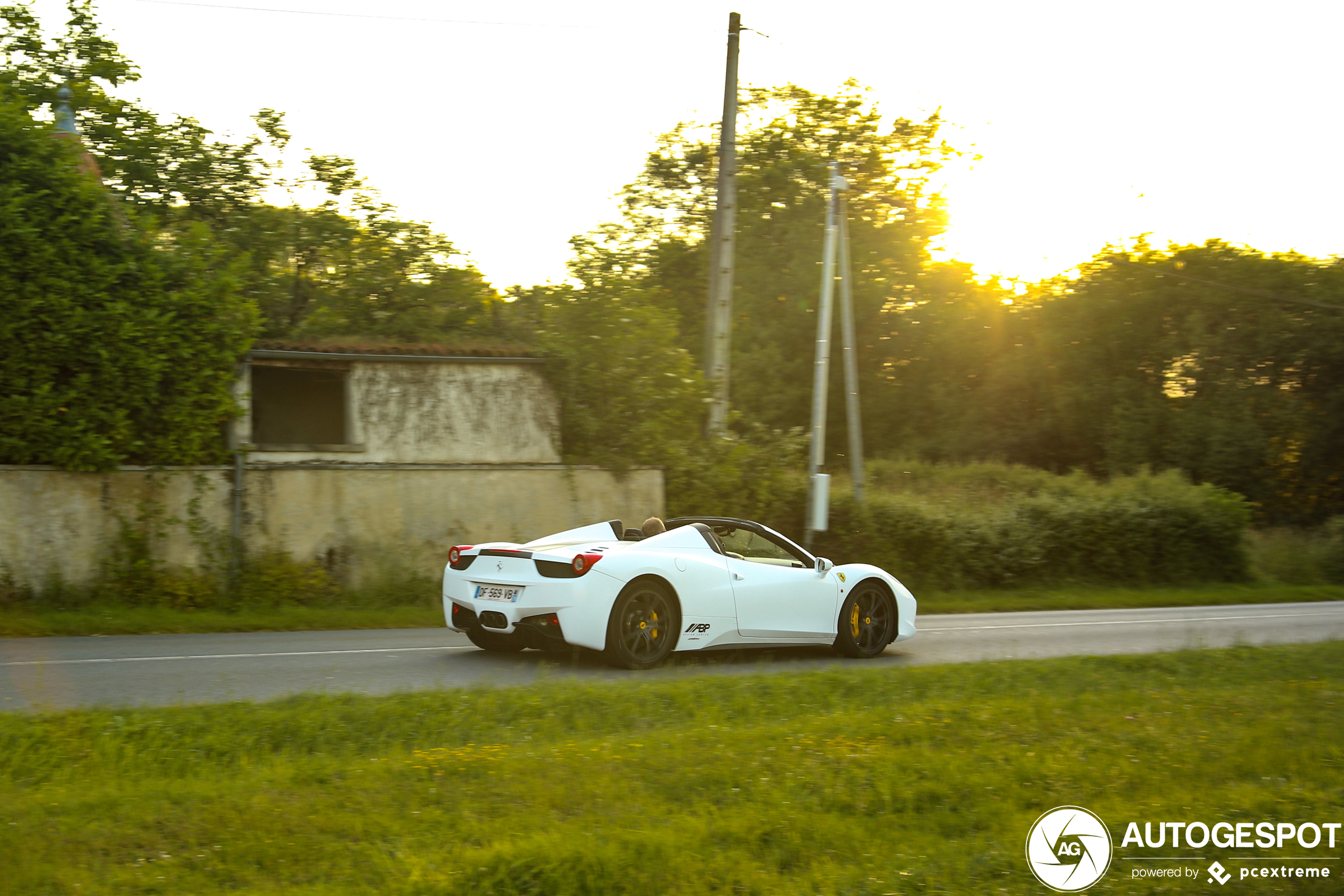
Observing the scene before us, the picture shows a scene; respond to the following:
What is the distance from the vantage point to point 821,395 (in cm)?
1984

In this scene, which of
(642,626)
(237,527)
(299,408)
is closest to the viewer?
(642,626)

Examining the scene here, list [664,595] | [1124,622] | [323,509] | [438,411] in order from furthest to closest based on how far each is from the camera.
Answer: [438,411], [1124,622], [323,509], [664,595]

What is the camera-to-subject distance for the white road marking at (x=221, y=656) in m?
9.66

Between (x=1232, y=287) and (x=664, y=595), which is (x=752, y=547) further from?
(x=1232, y=287)

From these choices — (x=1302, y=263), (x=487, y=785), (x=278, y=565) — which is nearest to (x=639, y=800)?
(x=487, y=785)

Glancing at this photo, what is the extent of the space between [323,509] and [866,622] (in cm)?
815

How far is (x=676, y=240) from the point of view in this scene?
4169cm

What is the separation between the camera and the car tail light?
30.6 ft

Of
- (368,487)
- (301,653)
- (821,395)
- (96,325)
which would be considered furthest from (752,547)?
(821,395)

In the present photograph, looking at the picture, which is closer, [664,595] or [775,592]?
[664,595]

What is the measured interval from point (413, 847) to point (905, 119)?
143 feet

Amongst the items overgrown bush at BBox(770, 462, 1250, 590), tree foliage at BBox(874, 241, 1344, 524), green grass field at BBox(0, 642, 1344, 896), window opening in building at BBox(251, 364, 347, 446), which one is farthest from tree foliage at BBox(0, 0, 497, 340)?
tree foliage at BBox(874, 241, 1344, 524)

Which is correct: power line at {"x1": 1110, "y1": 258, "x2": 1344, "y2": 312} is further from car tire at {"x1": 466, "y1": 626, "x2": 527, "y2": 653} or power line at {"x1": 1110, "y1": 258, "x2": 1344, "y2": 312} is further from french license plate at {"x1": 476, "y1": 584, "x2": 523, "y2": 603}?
french license plate at {"x1": 476, "y1": 584, "x2": 523, "y2": 603}

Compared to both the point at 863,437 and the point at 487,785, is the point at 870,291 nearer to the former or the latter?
the point at 863,437
